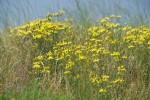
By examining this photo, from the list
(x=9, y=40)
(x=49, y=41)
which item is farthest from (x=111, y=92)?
(x=9, y=40)

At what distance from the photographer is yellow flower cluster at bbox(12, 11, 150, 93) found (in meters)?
5.82

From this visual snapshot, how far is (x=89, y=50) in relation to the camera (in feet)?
20.1

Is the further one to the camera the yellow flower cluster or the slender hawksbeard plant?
the yellow flower cluster

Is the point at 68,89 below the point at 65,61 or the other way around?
below

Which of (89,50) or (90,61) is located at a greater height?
(89,50)

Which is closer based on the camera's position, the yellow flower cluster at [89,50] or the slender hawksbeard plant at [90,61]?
the slender hawksbeard plant at [90,61]

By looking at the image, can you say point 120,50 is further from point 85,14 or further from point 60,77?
point 85,14

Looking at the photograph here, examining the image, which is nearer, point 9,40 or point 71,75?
point 71,75

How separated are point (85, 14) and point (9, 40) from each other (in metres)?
1.49

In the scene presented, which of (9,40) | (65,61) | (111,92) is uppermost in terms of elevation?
(9,40)

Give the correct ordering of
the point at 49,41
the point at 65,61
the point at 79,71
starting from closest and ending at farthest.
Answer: the point at 79,71 → the point at 65,61 → the point at 49,41

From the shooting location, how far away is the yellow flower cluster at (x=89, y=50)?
5.82m

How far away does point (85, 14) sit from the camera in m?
8.05

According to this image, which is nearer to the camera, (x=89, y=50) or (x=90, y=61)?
(x=90, y=61)
